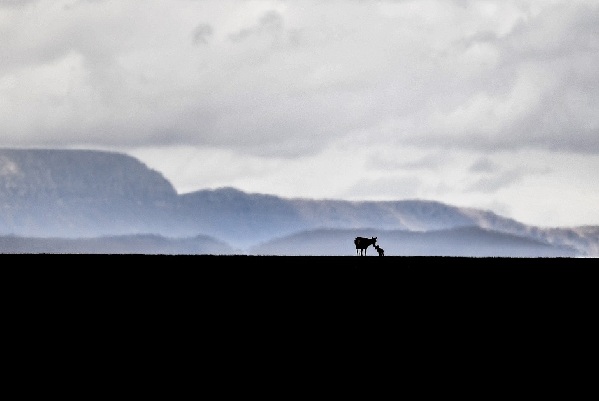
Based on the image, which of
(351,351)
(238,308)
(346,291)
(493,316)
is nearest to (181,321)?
(238,308)

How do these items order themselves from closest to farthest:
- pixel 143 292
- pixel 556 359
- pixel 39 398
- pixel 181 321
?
pixel 39 398 → pixel 556 359 → pixel 181 321 → pixel 143 292

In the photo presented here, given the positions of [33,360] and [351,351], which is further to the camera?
[351,351]

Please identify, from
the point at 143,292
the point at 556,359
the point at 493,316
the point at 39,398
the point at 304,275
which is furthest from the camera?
the point at 304,275

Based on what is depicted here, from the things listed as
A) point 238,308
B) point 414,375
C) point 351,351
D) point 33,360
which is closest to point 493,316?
point 238,308

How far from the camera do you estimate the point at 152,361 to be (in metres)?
15.2

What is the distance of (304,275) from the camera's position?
4041 centimetres

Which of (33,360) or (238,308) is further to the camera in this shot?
(238,308)

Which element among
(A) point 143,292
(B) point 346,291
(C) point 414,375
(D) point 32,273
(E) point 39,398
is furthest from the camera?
(D) point 32,273

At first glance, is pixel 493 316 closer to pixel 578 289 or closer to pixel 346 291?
pixel 346 291

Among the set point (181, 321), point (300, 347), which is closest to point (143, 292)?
point (181, 321)

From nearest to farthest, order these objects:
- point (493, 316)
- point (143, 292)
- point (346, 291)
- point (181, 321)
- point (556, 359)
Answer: point (556, 359)
point (181, 321)
point (493, 316)
point (143, 292)
point (346, 291)

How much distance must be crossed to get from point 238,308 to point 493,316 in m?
5.58

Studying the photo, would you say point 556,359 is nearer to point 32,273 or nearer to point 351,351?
point 351,351

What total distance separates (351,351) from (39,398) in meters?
5.87
